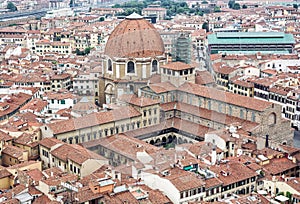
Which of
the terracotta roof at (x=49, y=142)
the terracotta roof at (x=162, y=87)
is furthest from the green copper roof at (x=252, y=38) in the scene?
the terracotta roof at (x=49, y=142)

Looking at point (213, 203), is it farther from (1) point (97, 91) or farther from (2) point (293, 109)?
(1) point (97, 91)

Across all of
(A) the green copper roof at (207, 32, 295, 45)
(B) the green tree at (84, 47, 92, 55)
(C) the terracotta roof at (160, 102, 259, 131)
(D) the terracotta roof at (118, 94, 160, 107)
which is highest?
(A) the green copper roof at (207, 32, 295, 45)

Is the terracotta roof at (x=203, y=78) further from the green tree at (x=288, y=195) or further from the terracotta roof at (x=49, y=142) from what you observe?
the green tree at (x=288, y=195)

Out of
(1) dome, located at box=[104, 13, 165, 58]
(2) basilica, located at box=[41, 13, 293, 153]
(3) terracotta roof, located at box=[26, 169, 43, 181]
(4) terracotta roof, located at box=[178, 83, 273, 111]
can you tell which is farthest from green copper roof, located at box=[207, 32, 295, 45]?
(3) terracotta roof, located at box=[26, 169, 43, 181]

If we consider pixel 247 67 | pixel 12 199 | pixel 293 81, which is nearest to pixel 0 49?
pixel 247 67

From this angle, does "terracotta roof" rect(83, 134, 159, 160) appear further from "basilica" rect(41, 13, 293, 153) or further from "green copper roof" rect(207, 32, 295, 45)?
"green copper roof" rect(207, 32, 295, 45)

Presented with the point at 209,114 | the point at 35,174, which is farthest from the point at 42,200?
the point at 209,114
